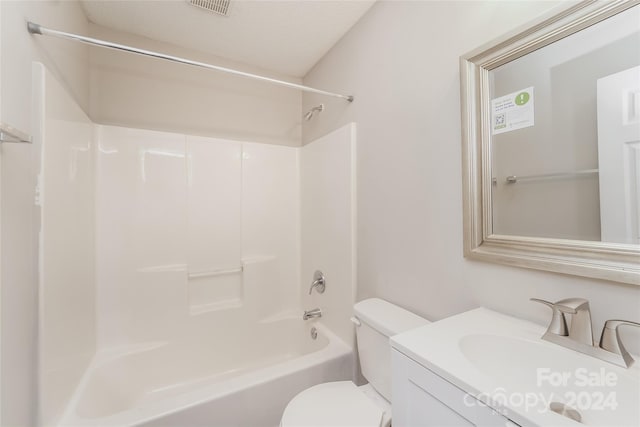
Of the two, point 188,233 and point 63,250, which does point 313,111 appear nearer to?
point 188,233

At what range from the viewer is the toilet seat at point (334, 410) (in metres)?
1.04

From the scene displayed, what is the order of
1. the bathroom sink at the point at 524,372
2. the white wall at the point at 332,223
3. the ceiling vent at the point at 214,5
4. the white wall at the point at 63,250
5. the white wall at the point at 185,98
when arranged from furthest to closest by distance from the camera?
the white wall at the point at 185,98 → the white wall at the point at 332,223 → the ceiling vent at the point at 214,5 → the white wall at the point at 63,250 → the bathroom sink at the point at 524,372

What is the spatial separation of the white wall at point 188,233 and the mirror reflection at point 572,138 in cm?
166

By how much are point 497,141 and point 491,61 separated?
0.94ft

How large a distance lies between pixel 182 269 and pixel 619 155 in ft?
7.30

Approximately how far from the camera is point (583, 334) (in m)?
0.68

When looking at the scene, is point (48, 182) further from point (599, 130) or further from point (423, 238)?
point (599, 130)

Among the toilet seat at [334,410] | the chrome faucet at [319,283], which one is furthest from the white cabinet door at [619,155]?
the chrome faucet at [319,283]

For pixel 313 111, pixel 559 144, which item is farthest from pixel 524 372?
pixel 313 111

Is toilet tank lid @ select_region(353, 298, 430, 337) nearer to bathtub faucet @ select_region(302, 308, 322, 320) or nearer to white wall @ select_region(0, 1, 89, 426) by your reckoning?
bathtub faucet @ select_region(302, 308, 322, 320)

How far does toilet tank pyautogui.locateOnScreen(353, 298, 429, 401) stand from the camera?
114 cm

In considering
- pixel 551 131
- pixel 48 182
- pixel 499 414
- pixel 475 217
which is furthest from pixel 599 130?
pixel 48 182

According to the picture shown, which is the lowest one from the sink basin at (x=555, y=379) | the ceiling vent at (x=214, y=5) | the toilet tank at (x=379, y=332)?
the toilet tank at (x=379, y=332)

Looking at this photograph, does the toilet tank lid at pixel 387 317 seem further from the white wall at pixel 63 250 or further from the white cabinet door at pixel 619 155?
the white wall at pixel 63 250
